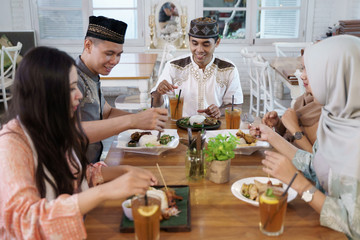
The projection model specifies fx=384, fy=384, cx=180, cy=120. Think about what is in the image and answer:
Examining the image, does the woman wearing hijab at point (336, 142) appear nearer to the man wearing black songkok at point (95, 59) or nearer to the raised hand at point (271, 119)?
the raised hand at point (271, 119)

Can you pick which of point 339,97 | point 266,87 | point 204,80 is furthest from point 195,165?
point 266,87

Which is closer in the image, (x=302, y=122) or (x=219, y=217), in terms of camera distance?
(x=219, y=217)

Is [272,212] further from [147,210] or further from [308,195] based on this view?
[147,210]

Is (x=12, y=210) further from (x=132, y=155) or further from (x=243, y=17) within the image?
(x=243, y=17)

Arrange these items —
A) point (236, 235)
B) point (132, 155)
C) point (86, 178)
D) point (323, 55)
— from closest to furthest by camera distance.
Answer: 1. point (236, 235)
2. point (323, 55)
3. point (86, 178)
4. point (132, 155)

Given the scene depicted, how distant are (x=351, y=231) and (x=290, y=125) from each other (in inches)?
32.8

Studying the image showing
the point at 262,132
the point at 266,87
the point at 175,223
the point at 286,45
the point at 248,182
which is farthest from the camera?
the point at 286,45

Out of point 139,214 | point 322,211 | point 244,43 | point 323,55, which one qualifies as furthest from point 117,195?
point 244,43

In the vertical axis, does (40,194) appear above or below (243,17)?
below

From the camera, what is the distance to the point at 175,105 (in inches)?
93.6

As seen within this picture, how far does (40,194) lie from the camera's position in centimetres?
121

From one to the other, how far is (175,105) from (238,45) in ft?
13.1

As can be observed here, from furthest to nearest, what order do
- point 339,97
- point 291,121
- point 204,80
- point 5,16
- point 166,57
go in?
1. point 5,16
2. point 166,57
3. point 204,80
4. point 291,121
5. point 339,97

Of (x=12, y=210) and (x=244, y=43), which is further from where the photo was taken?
(x=244, y=43)
